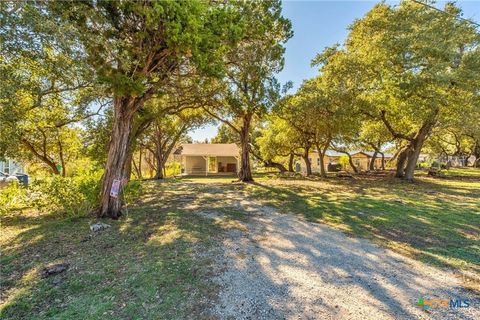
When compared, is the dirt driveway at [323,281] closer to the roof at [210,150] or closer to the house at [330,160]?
the roof at [210,150]

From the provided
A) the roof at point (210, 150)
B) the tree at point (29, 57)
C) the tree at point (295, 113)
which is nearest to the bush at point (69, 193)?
the tree at point (29, 57)

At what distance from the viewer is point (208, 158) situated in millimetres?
28406

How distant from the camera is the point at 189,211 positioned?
7.99 metres

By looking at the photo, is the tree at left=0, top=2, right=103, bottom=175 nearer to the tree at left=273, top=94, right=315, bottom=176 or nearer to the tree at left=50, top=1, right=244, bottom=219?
the tree at left=50, top=1, right=244, bottom=219

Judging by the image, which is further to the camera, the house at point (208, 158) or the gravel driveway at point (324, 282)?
the house at point (208, 158)

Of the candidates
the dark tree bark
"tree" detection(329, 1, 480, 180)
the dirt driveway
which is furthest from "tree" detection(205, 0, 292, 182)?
the dark tree bark

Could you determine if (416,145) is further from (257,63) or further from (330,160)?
(330,160)

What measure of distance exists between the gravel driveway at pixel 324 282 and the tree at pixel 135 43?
4087mm

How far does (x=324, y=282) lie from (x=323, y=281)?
0.09 ft

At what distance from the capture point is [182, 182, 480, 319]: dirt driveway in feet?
9.62

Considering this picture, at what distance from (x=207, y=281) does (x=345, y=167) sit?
1334 inches

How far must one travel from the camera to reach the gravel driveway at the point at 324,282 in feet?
9.61

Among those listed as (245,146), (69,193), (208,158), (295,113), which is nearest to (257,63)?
(295,113)

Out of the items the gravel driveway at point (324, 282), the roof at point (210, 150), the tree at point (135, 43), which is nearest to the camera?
the gravel driveway at point (324, 282)
